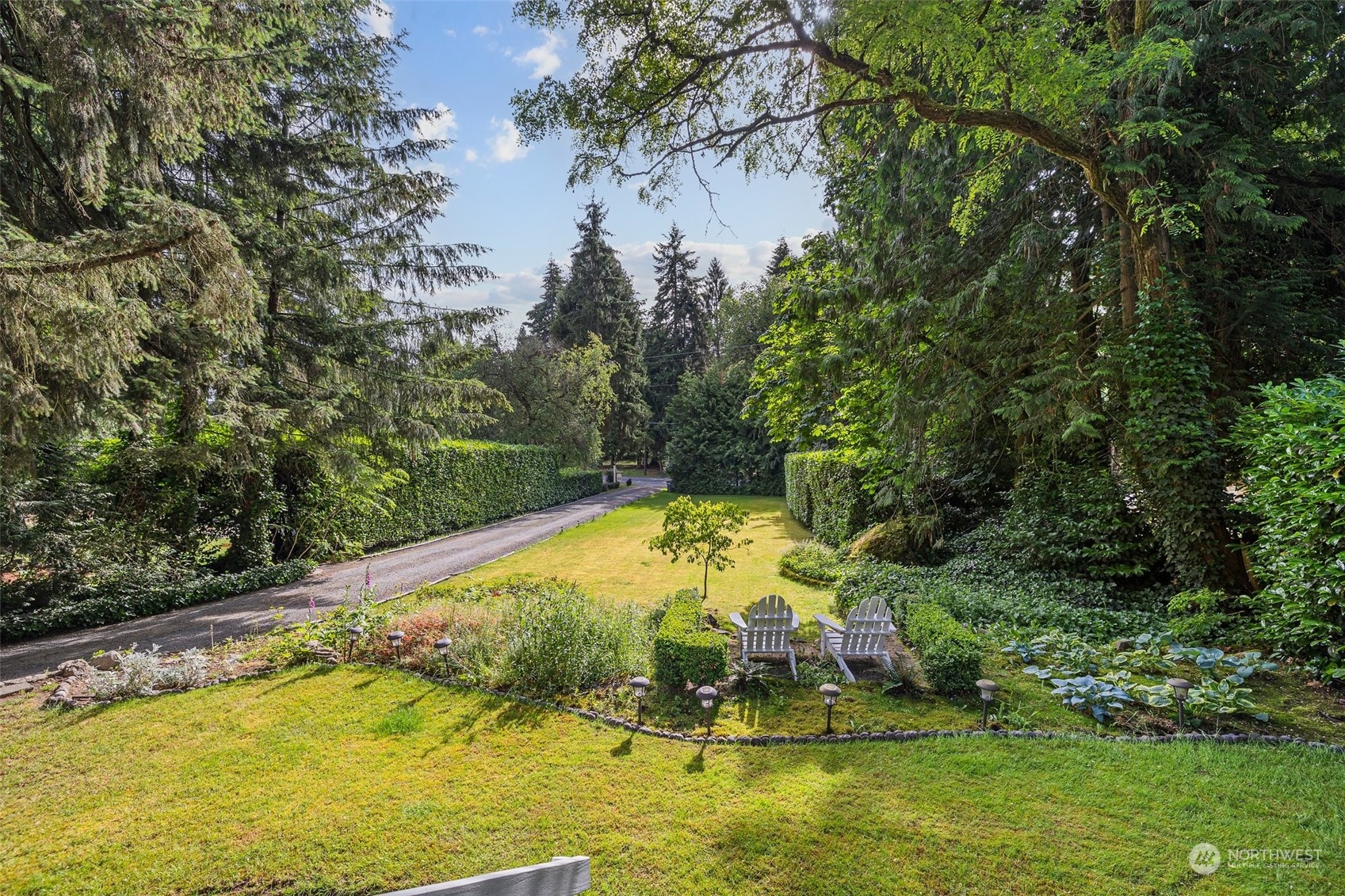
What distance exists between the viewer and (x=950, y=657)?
5.18m

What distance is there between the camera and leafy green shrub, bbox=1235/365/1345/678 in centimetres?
445

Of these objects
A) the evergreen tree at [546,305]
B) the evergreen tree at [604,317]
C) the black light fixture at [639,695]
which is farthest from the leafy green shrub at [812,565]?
the evergreen tree at [546,305]

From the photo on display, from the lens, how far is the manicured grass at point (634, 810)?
301 cm

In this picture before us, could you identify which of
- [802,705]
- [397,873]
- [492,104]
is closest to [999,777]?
[802,705]

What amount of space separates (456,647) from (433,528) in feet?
35.0

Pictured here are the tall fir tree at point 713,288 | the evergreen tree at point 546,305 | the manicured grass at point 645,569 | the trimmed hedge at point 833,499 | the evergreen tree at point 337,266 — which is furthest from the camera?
the tall fir tree at point 713,288

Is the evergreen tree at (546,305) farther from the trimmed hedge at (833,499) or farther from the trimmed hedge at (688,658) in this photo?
the trimmed hedge at (688,658)

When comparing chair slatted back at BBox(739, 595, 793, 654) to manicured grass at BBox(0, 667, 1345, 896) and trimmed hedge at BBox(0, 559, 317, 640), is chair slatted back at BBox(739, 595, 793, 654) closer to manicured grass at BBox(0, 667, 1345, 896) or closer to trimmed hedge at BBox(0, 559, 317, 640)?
manicured grass at BBox(0, 667, 1345, 896)

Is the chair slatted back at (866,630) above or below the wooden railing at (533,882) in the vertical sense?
below

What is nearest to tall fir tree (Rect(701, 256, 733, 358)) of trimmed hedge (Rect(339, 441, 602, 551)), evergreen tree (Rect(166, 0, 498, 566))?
trimmed hedge (Rect(339, 441, 602, 551))

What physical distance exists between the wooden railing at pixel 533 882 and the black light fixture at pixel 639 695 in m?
2.82

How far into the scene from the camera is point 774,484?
101 ft

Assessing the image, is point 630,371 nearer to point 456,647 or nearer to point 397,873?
point 456,647

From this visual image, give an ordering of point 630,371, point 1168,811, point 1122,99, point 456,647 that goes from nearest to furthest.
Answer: point 1168,811
point 456,647
point 1122,99
point 630,371
